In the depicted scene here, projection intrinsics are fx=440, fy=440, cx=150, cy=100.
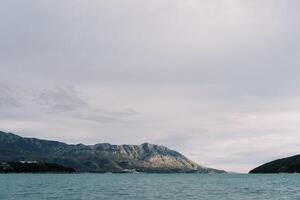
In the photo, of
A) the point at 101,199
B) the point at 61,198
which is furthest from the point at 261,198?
the point at 61,198

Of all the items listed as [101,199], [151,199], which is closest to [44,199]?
[101,199]

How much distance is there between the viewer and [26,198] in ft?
380

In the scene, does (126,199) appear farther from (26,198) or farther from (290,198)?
(290,198)

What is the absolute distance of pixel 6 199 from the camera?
114188 millimetres

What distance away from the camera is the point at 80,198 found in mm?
113812

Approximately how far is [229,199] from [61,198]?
4333 centimetres

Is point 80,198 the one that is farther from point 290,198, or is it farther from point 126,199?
point 290,198

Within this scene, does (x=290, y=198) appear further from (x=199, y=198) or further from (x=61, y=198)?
(x=61, y=198)

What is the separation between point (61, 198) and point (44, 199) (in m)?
4.31

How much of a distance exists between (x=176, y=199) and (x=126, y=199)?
41.9ft

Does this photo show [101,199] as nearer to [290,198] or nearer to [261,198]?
[261,198]

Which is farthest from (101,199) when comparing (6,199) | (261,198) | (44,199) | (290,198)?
(290,198)

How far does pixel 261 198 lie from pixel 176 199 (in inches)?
908

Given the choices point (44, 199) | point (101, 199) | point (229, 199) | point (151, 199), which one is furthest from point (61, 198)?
point (229, 199)
